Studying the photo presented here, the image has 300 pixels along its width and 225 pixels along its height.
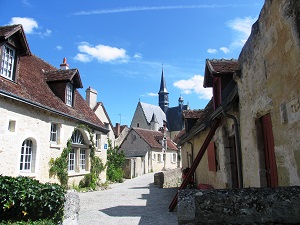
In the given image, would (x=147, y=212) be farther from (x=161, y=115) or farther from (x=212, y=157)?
(x=161, y=115)

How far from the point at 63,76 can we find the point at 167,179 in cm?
875

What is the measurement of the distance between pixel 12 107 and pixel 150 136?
2696 cm

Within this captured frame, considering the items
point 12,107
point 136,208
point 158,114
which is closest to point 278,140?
point 136,208

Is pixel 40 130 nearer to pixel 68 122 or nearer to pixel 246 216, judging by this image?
pixel 68 122

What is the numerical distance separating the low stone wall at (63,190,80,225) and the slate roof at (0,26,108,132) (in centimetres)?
468

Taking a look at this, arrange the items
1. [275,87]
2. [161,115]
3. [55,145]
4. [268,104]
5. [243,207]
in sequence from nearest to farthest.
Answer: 1. [243,207]
2. [275,87]
3. [268,104]
4. [55,145]
5. [161,115]

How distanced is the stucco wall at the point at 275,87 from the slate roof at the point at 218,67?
2355mm

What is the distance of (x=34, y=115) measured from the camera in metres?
10.1

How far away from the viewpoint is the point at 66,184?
12.0 metres

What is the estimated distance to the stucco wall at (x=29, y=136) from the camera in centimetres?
859

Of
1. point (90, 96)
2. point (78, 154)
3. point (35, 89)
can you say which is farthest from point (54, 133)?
point (90, 96)

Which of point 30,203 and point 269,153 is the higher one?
point 269,153

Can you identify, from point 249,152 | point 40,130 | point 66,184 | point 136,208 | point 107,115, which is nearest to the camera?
point 249,152

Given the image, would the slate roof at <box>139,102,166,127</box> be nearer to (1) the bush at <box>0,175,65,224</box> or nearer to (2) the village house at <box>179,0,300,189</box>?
(2) the village house at <box>179,0,300,189</box>
